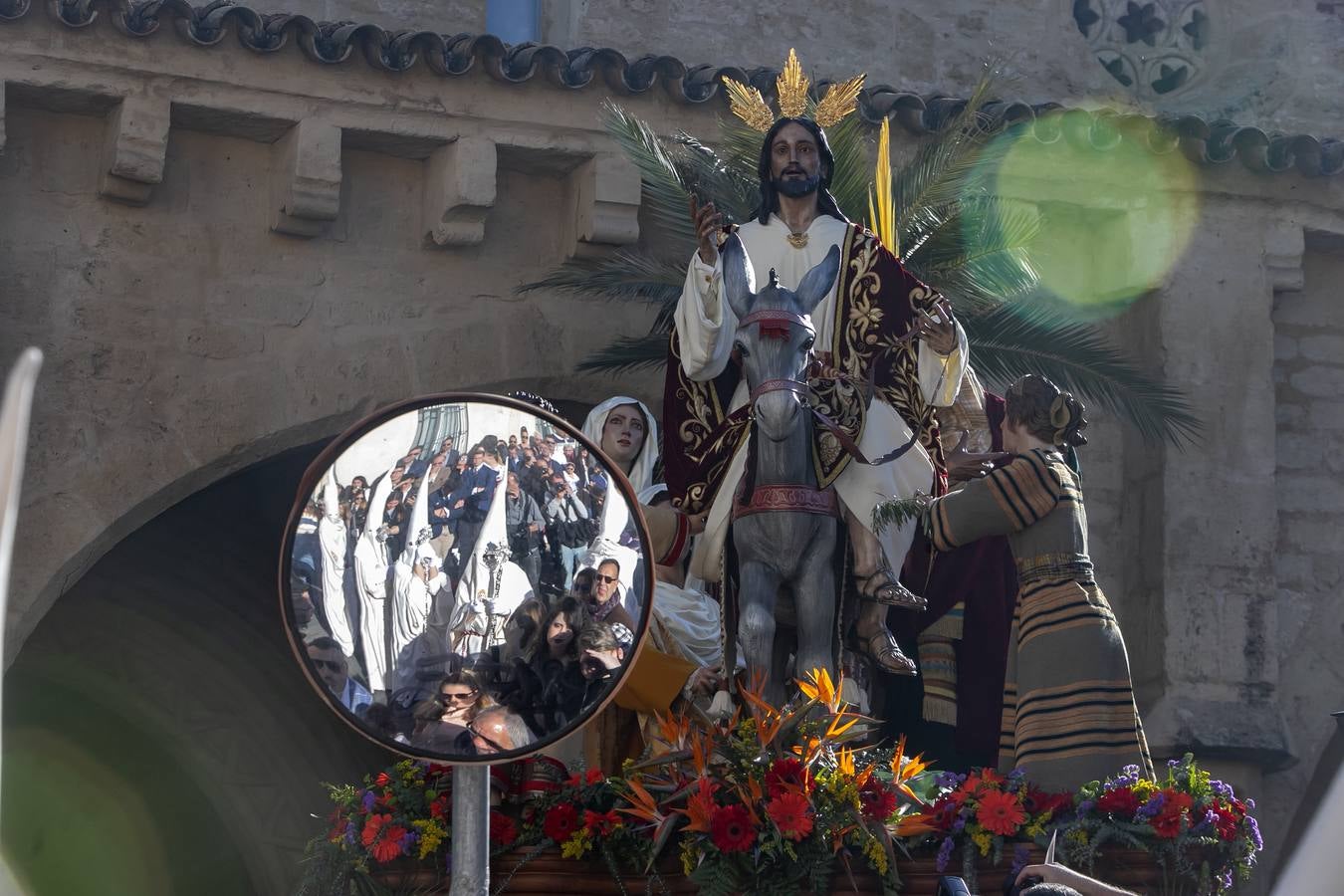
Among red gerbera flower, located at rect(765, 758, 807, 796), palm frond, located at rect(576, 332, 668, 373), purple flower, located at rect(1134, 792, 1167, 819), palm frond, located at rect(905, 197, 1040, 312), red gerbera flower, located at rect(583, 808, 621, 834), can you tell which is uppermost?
palm frond, located at rect(905, 197, 1040, 312)

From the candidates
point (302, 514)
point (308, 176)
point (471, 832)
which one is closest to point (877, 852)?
point (471, 832)

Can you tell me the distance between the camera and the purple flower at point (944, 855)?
646cm

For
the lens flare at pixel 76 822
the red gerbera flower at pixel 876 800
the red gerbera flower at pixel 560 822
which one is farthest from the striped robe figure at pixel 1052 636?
the lens flare at pixel 76 822

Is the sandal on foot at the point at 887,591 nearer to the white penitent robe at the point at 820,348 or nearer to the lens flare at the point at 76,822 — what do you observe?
the white penitent robe at the point at 820,348

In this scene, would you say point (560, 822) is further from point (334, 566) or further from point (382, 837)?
point (334, 566)

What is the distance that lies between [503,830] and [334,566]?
211 cm

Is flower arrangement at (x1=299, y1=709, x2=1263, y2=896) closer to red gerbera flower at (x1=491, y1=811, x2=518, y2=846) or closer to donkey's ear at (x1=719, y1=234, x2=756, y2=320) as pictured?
red gerbera flower at (x1=491, y1=811, x2=518, y2=846)

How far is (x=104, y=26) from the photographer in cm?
1030

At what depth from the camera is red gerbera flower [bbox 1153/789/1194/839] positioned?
6500 mm

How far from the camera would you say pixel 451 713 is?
4652mm

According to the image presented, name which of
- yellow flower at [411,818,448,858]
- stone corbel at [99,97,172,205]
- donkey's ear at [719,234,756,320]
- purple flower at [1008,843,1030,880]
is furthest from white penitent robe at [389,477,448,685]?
stone corbel at [99,97,172,205]

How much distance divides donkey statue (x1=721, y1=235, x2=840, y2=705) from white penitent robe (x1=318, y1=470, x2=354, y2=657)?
2.88 metres

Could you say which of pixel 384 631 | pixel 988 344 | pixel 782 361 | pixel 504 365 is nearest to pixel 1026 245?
pixel 988 344

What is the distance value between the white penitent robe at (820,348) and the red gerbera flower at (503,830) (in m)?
1.49
